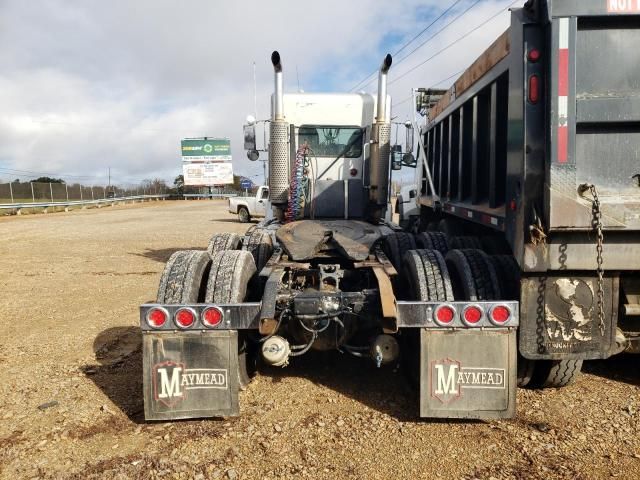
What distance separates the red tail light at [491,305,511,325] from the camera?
11.0ft

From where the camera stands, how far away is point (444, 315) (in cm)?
341

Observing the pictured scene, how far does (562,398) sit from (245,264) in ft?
8.86

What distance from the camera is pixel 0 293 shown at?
27.1 feet

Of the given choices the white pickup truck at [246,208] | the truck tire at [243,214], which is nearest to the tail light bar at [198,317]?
the white pickup truck at [246,208]

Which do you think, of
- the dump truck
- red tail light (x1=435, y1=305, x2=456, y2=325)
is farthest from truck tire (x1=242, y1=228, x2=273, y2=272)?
red tail light (x1=435, y1=305, x2=456, y2=325)

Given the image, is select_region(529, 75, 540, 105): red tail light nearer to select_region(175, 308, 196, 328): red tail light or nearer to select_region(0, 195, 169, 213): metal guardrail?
select_region(175, 308, 196, 328): red tail light

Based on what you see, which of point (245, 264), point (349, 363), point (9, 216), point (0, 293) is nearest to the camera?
point (245, 264)

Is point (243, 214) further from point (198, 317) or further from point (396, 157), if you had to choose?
point (198, 317)

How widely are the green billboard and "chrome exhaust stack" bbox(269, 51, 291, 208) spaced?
141ft

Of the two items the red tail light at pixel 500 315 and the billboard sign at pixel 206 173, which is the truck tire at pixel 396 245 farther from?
the billboard sign at pixel 206 173

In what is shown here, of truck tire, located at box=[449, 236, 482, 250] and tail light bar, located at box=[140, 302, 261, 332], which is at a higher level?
truck tire, located at box=[449, 236, 482, 250]

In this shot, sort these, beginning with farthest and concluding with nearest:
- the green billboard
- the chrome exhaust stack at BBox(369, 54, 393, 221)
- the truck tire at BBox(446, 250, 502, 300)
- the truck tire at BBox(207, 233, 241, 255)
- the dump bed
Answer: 1. the green billboard
2. the chrome exhaust stack at BBox(369, 54, 393, 221)
3. the truck tire at BBox(207, 233, 241, 255)
4. the truck tire at BBox(446, 250, 502, 300)
5. the dump bed

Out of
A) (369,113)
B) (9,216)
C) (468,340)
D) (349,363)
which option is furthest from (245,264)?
(9,216)

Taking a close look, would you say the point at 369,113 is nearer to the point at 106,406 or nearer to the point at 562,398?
the point at 562,398
